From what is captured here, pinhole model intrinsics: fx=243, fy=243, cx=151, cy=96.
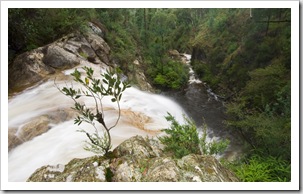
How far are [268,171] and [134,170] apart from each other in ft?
5.96

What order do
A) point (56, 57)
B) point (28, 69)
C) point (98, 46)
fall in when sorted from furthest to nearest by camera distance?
point (98, 46)
point (56, 57)
point (28, 69)

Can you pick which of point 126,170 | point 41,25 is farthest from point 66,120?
point 41,25

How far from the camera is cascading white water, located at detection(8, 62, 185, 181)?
3225mm

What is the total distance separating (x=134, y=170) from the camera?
262cm

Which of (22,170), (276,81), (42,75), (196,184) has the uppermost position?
(276,81)

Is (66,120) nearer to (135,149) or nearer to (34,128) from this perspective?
(34,128)

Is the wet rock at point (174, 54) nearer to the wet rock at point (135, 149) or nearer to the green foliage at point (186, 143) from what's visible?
the green foliage at point (186, 143)

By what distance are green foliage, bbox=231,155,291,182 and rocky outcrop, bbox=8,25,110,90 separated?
3.90m

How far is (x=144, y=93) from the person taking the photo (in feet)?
18.5

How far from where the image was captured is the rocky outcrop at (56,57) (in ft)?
15.8

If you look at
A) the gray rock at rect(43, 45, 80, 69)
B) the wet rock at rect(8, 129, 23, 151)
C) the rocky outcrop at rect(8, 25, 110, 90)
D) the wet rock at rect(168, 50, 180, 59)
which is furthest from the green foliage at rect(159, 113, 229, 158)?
the wet rock at rect(168, 50, 180, 59)

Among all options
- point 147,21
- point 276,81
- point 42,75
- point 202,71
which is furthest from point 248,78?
point 42,75
